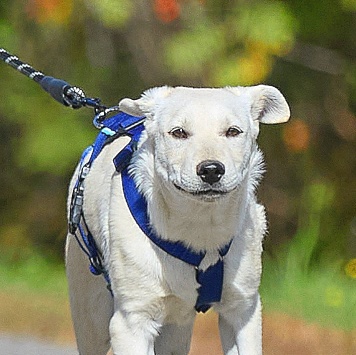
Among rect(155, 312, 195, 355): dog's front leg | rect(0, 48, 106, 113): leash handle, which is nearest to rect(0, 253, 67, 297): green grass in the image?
rect(0, 48, 106, 113): leash handle

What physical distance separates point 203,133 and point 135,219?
0.53 metres

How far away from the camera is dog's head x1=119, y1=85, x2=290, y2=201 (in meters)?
4.20

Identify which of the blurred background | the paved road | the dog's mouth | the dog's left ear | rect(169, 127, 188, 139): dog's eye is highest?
the blurred background

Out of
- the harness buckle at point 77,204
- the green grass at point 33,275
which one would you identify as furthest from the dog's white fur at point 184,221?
the green grass at point 33,275

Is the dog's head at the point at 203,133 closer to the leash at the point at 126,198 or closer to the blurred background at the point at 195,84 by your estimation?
the leash at the point at 126,198

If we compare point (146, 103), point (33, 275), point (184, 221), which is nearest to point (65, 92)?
point (146, 103)

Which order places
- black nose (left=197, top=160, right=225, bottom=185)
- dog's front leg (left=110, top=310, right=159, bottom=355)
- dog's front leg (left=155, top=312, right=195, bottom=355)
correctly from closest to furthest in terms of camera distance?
black nose (left=197, top=160, right=225, bottom=185)
dog's front leg (left=110, top=310, right=159, bottom=355)
dog's front leg (left=155, top=312, right=195, bottom=355)

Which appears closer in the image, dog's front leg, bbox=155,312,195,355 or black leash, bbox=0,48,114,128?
dog's front leg, bbox=155,312,195,355

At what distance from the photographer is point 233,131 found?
14.3ft

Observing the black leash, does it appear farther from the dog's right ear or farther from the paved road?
the paved road

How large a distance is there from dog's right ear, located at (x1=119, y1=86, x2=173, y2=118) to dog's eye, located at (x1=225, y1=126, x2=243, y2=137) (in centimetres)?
38

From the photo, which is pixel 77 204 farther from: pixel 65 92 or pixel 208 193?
pixel 208 193

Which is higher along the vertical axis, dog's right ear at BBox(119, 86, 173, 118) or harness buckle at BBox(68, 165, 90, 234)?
dog's right ear at BBox(119, 86, 173, 118)

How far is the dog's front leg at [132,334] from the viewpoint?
448cm
